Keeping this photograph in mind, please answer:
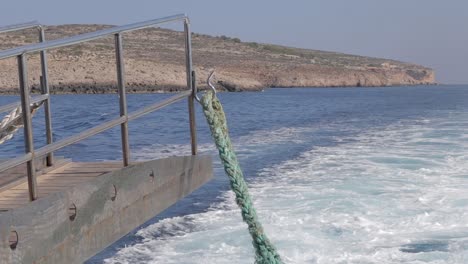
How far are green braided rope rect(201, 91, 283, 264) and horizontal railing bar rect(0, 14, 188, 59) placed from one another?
68cm

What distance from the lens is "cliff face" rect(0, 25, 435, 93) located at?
59.1 m

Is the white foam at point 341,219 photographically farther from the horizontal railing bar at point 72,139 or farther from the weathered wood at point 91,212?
the horizontal railing bar at point 72,139

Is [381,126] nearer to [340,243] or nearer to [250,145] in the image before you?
[250,145]

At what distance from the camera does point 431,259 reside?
7.68 m

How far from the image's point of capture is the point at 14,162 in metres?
3.56

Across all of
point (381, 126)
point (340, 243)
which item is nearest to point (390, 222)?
point (340, 243)

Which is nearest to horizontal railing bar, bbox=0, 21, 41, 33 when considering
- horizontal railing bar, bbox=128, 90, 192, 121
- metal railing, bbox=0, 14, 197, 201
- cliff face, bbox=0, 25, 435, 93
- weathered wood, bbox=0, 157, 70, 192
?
metal railing, bbox=0, 14, 197, 201

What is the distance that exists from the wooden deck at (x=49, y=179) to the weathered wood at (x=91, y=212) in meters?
0.05

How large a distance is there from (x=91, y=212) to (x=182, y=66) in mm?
66401

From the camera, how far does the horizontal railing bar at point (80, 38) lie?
3.53m

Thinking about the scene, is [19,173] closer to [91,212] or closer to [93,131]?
[93,131]

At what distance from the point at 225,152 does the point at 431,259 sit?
425 centimetres

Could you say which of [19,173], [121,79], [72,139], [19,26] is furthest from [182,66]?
[72,139]

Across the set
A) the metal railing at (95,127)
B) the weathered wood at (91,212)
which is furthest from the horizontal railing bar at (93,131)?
the weathered wood at (91,212)
